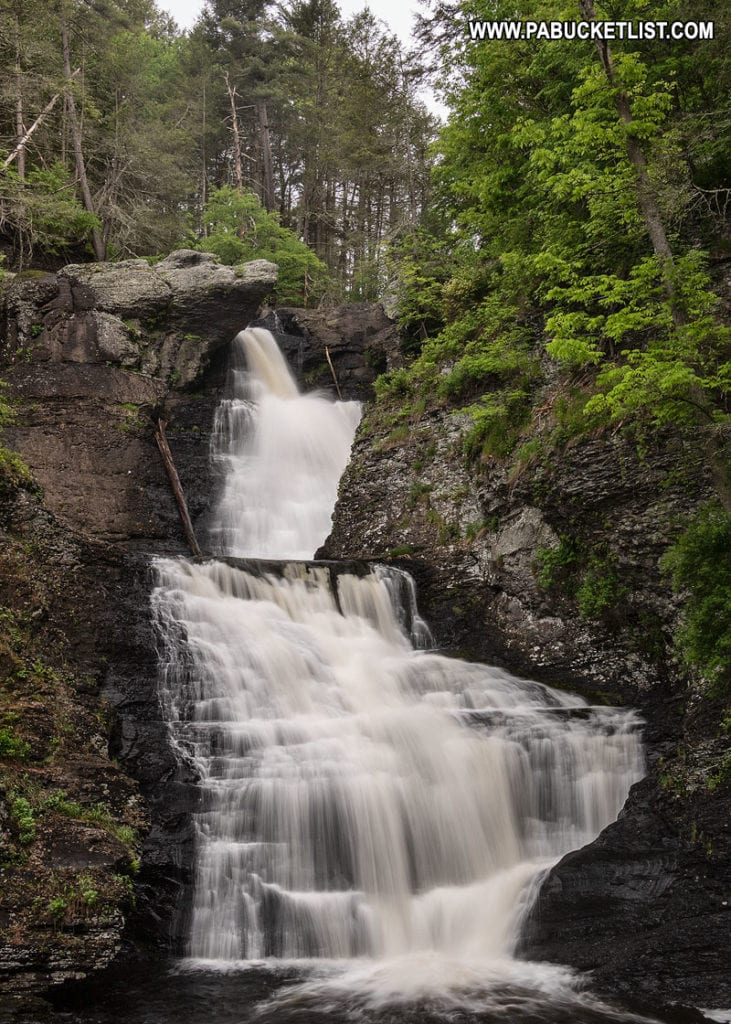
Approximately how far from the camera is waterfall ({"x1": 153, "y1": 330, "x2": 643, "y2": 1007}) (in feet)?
23.0

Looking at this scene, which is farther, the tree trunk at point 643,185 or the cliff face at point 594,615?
the tree trunk at point 643,185

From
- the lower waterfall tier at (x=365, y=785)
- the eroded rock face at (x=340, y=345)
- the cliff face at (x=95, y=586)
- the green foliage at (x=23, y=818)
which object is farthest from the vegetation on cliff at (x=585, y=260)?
the green foliage at (x=23, y=818)

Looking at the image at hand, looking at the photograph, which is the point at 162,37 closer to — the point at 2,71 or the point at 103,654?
the point at 2,71

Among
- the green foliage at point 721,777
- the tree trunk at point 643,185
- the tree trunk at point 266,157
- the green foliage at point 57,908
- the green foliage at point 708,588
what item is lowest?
the green foliage at point 57,908

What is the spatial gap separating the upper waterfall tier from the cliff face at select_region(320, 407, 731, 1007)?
1.69 meters

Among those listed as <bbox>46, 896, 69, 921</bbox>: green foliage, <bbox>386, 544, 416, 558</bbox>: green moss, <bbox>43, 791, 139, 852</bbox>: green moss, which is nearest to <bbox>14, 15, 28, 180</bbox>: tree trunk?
<bbox>386, 544, 416, 558</bbox>: green moss

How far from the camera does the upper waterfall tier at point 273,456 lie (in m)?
16.8

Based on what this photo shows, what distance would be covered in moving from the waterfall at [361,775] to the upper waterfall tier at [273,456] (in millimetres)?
4565

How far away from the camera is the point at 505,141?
13.5 meters

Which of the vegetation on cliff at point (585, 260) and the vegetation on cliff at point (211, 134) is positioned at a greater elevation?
the vegetation on cliff at point (211, 134)

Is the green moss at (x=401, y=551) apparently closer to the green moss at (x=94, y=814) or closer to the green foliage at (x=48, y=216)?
the green moss at (x=94, y=814)

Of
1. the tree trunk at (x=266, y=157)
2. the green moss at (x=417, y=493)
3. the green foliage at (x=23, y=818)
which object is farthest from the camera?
the tree trunk at (x=266, y=157)

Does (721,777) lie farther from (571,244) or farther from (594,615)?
(571,244)

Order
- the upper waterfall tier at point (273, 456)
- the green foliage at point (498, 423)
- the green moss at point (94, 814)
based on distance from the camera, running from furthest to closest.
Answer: the upper waterfall tier at point (273, 456) < the green foliage at point (498, 423) < the green moss at point (94, 814)
